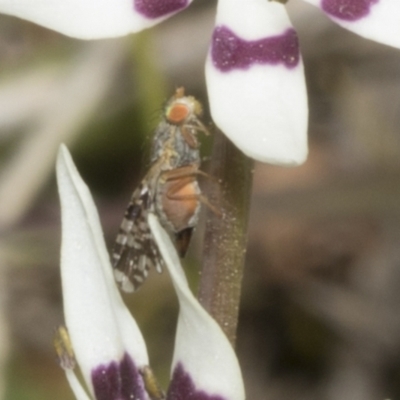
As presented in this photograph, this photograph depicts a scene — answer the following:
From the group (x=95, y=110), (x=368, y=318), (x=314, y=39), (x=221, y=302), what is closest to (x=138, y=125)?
(x=95, y=110)

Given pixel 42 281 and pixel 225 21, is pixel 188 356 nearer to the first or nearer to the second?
pixel 225 21

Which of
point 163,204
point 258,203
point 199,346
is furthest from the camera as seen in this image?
point 258,203

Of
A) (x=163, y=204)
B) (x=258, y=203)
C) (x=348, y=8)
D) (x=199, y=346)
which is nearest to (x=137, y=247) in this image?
(x=163, y=204)

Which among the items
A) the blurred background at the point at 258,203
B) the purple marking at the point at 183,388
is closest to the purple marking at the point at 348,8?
the purple marking at the point at 183,388

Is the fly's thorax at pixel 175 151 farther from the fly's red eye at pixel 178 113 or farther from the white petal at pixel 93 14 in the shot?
the white petal at pixel 93 14

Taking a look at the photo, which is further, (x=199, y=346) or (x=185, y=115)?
(x=185, y=115)

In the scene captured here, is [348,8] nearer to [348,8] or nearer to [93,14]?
[348,8]

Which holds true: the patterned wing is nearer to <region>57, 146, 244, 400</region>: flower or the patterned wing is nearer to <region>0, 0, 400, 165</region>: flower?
<region>57, 146, 244, 400</region>: flower
